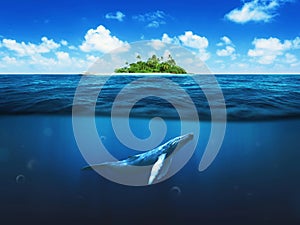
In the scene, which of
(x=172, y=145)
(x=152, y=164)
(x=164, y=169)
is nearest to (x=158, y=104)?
(x=172, y=145)

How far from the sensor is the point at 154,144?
6199 mm

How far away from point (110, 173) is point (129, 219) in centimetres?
117

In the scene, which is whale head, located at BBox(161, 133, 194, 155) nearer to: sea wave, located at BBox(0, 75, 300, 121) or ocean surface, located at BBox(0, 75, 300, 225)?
ocean surface, located at BBox(0, 75, 300, 225)

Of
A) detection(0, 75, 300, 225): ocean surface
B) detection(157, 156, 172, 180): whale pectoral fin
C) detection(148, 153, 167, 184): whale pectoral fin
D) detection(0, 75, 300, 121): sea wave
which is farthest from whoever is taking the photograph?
detection(0, 75, 300, 121): sea wave

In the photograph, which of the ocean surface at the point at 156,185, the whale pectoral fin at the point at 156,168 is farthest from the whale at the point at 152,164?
the ocean surface at the point at 156,185

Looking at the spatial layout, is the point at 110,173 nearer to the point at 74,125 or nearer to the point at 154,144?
the point at 154,144

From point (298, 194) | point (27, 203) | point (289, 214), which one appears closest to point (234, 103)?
point (298, 194)

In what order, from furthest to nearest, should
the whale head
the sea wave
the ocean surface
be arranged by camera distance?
the sea wave, the whale head, the ocean surface

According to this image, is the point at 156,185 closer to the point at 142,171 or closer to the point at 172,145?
the point at 142,171

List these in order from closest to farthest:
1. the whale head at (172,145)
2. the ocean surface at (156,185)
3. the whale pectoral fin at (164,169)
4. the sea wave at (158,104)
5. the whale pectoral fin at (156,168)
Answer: the ocean surface at (156,185)
the whale pectoral fin at (156,168)
the whale pectoral fin at (164,169)
the whale head at (172,145)
the sea wave at (158,104)

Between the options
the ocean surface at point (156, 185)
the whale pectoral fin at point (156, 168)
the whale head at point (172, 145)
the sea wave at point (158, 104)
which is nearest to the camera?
the ocean surface at point (156, 185)

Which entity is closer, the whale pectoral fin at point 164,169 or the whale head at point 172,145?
the whale pectoral fin at point 164,169

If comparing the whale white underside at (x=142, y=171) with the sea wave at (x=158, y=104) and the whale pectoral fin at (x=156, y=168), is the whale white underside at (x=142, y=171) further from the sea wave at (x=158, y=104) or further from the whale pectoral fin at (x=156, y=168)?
the sea wave at (x=158, y=104)

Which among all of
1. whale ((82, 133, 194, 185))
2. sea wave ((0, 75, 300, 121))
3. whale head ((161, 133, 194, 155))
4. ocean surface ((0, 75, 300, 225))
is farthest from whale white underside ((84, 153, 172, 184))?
sea wave ((0, 75, 300, 121))
